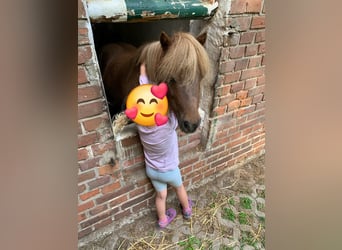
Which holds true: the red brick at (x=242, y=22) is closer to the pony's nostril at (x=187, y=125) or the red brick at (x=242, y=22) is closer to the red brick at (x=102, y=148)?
the pony's nostril at (x=187, y=125)

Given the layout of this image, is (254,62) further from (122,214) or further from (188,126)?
(122,214)

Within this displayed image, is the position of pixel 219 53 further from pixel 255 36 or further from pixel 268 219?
pixel 268 219

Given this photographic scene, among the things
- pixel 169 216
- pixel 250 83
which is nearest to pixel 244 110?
pixel 250 83

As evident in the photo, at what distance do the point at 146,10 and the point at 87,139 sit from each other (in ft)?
2.08

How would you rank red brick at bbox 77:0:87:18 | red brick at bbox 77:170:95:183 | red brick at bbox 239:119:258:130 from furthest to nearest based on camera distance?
1. red brick at bbox 239:119:258:130
2. red brick at bbox 77:170:95:183
3. red brick at bbox 77:0:87:18

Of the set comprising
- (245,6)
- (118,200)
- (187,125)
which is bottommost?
(118,200)

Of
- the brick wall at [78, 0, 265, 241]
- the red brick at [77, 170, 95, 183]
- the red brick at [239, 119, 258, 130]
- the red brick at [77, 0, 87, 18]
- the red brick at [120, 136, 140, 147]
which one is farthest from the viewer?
the red brick at [239, 119, 258, 130]

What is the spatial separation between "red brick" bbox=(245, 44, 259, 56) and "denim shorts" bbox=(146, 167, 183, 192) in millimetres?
851

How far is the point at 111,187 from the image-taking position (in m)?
1.72

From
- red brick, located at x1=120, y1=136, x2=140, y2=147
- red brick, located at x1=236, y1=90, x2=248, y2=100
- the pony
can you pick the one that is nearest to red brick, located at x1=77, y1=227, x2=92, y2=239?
red brick, located at x1=120, y1=136, x2=140, y2=147

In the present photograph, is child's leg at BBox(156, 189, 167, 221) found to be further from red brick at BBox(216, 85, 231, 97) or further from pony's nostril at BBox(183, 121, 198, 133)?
red brick at BBox(216, 85, 231, 97)

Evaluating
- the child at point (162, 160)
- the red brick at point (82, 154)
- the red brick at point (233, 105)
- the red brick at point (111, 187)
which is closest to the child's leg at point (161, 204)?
the child at point (162, 160)

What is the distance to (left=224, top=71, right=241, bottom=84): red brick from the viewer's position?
1996mm

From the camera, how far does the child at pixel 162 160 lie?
1.54 m
